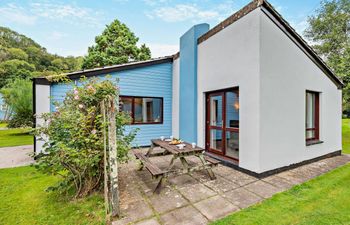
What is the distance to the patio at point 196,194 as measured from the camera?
2256 millimetres

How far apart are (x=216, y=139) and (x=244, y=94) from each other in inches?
72.6

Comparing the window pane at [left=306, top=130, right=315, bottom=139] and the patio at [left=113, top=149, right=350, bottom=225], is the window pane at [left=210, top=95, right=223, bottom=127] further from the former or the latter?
the window pane at [left=306, top=130, right=315, bottom=139]

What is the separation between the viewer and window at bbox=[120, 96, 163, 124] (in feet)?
21.2

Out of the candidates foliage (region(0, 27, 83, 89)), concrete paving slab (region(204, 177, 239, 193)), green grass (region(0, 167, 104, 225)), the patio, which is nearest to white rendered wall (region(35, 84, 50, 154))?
green grass (region(0, 167, 104, 225))

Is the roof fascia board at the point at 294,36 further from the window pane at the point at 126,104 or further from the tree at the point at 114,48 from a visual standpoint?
the tree at the point at 114,48

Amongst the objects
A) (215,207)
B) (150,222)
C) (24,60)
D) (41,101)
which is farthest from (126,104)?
(24,60)

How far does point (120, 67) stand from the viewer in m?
6.17

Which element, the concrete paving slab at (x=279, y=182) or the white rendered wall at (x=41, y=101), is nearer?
the concrete paving slab at (x=279, y=182)

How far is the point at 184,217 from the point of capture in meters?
2.21

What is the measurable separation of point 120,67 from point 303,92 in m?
6.03

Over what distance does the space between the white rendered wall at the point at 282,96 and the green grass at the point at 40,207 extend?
11.1 feet

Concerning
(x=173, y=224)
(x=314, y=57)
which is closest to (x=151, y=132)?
(x=173, y=224)

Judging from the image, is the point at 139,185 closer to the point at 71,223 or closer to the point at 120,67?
the point at 71,223

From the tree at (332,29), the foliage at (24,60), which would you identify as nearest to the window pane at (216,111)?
the tree at (332,29)
